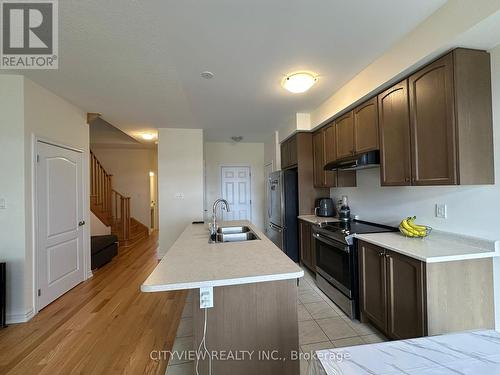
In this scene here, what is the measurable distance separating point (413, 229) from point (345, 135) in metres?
1.38

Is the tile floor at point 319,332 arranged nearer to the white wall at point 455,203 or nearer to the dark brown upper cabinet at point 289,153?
the white wall at point 455,203

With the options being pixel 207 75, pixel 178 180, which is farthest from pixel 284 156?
pixel 207 75

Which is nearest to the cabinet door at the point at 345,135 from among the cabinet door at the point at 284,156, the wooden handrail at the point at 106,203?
the cabinet door at the point at 284,156

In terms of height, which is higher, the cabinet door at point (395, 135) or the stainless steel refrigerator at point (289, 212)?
the cabinet door at point (395, 135)

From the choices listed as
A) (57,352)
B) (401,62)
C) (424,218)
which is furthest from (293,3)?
(57,352)

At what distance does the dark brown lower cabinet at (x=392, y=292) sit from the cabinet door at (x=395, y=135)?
27.5 inches

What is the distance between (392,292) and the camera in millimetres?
1838

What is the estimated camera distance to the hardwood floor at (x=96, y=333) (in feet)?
5.77

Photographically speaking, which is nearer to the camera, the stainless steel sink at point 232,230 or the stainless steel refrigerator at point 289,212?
the stainless steel sink at point 232,230

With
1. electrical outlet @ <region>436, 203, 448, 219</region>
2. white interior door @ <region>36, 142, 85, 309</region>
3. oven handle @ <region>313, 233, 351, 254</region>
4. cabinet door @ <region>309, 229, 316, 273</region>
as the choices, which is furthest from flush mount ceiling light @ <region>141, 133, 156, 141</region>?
electrical outlet @ <region>436, 203, 448, 219</region>

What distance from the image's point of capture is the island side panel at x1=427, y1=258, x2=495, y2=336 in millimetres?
1557

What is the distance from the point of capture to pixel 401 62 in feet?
6.34

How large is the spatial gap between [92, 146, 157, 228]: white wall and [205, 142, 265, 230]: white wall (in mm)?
2466

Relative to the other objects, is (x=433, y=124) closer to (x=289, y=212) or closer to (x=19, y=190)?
(x=289, y=212)
